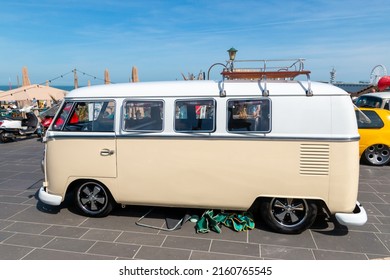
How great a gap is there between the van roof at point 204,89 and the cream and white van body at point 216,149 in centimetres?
1

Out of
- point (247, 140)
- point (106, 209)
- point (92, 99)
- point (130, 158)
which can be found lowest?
point (106, 209)

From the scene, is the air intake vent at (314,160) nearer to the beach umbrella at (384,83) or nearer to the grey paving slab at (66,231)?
the grey paving slab at (66,231)

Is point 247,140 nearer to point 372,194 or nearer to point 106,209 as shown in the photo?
point 106,209

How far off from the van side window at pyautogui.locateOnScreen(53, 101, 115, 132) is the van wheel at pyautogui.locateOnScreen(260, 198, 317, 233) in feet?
8.64

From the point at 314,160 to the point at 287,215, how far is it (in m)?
0.94

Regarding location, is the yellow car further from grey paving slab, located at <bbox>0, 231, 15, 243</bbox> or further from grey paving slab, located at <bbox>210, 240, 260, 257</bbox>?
grey paving slab, located at <bbox>0, 231, 15, 243</bbox>

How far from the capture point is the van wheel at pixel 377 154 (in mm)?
7816

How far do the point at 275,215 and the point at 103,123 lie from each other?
9.63ft

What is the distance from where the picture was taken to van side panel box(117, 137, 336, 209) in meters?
3.77

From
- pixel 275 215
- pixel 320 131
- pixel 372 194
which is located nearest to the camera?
pixel 320 131

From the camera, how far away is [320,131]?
3674 millimetres

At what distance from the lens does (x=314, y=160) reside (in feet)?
12.2

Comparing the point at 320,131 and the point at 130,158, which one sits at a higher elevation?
the point at 320,131
